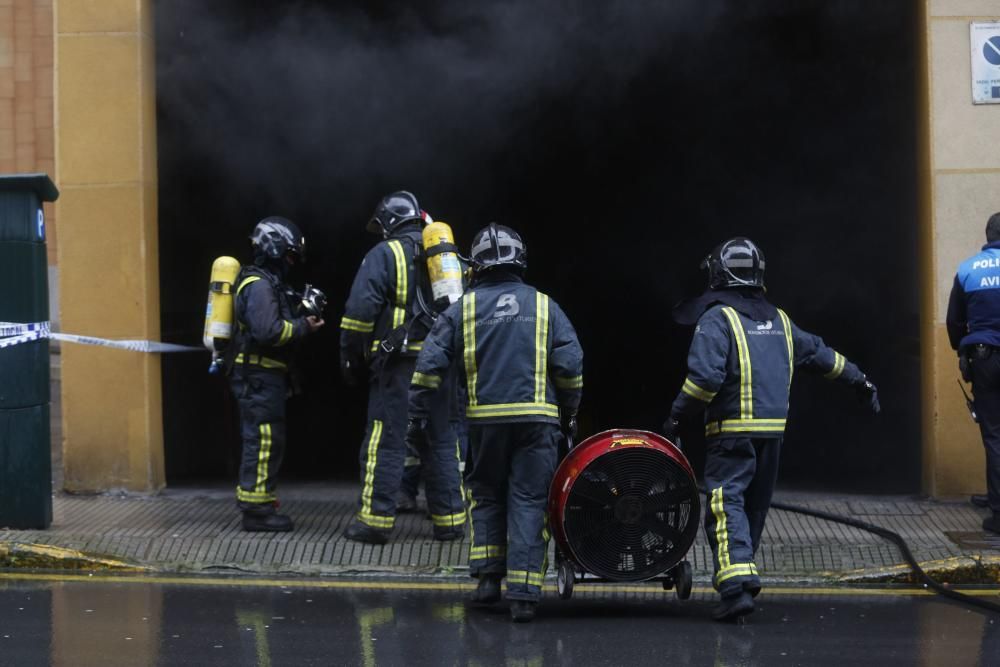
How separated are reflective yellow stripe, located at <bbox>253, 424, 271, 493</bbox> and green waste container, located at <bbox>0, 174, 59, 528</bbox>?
1.06 meters

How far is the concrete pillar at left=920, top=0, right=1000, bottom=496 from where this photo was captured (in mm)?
7859

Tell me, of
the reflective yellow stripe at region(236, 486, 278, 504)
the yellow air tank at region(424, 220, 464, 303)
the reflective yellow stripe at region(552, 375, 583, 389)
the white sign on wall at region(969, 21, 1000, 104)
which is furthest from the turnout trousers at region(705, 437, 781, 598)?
the white sign on wall at region(969, 21, 1000, 104)

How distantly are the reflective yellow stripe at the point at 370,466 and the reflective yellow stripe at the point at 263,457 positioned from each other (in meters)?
0.57

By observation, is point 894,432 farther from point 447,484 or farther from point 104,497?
point 104,497

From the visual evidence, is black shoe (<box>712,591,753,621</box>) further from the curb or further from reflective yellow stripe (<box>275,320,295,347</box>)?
the curb

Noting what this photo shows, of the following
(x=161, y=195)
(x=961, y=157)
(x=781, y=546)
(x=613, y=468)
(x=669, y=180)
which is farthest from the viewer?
(x=669, y=180)

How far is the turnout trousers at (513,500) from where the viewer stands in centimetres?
564

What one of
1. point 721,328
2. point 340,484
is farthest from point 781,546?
point 340,484

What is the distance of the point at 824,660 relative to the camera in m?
5.03

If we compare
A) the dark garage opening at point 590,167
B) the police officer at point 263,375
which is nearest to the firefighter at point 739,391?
the police officer at point 263,375

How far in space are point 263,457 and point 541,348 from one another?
2044mm

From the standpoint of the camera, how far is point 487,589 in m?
5.80

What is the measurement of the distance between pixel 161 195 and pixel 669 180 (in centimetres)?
461

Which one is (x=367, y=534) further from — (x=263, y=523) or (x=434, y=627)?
(x=434, y=627)
